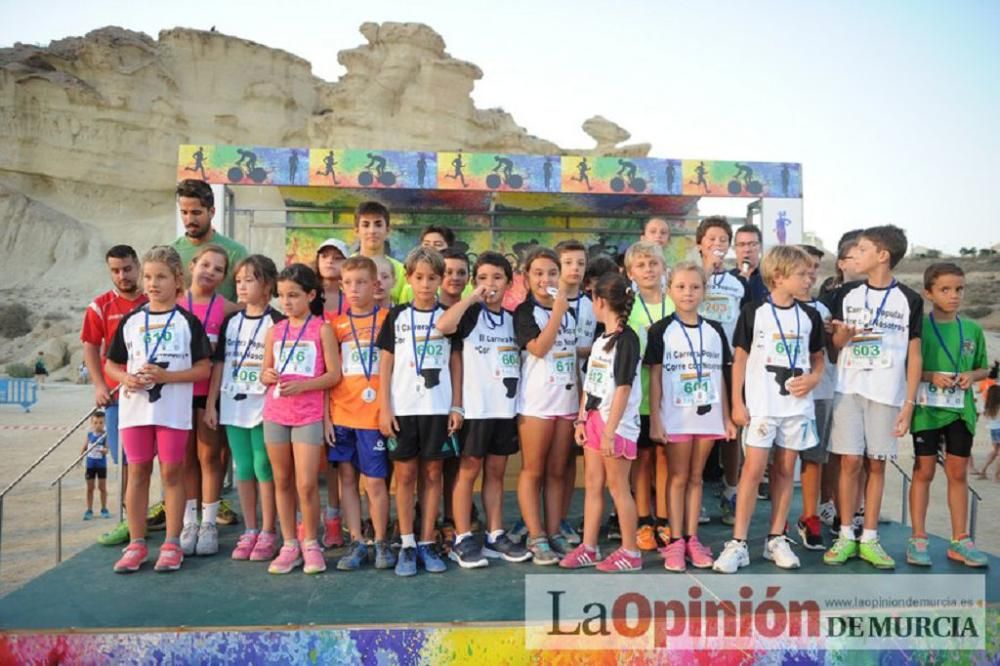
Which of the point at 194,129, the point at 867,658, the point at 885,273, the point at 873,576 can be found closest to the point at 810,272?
the point at 885,273

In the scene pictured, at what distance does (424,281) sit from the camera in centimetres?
346

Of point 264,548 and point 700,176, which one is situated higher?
point 700,176

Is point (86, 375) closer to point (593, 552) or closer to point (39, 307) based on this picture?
point (39, 307)

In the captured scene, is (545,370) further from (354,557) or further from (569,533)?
(354,557)

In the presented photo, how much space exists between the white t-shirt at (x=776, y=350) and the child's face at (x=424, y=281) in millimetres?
1624

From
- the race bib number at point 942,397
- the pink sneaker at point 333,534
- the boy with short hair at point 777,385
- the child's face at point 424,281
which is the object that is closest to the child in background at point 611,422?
the boy with short hair at point 777,385

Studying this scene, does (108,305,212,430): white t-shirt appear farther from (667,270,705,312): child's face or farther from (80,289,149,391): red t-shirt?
(667,270,705,312): child's face

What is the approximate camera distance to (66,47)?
36.4 meters

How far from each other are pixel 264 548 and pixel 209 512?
17.9 inches

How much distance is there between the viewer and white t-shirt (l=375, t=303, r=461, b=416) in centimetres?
345

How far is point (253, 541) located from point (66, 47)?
1678 inches

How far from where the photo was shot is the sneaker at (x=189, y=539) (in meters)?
3.64

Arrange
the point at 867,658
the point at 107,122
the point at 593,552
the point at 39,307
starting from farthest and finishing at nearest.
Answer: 1. the point at 107,122
2. the point at 39,307
3. the point at 593,552
4. the point at 867,658

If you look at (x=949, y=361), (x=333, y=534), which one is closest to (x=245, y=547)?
(x=333, y=534)
